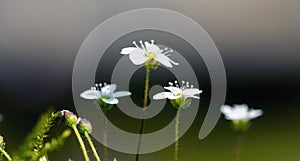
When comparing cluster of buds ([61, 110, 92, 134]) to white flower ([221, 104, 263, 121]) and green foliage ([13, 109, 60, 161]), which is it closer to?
green foliage ([13, 109, 60, 161])

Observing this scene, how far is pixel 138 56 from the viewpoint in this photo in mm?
580

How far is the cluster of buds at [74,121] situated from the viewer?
1.97 feet

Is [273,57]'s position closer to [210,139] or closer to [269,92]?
[269,92]

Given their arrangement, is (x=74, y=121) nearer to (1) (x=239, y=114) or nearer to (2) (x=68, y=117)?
(2) (x=68, y=117)

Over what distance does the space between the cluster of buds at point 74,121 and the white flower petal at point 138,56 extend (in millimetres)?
78

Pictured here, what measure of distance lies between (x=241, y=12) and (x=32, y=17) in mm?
1254

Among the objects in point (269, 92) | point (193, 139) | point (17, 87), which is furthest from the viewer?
point (17, 87)

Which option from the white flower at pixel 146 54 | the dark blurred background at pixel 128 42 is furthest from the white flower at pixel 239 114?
the dark blurred background at pixel 128 42

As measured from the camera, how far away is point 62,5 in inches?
157

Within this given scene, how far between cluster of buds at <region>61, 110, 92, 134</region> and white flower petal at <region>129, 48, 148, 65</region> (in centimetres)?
8

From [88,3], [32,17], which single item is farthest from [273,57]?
[32,17]

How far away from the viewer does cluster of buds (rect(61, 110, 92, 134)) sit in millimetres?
599

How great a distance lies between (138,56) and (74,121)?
0.09 meters

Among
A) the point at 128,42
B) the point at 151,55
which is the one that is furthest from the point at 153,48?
the point at 128,42
